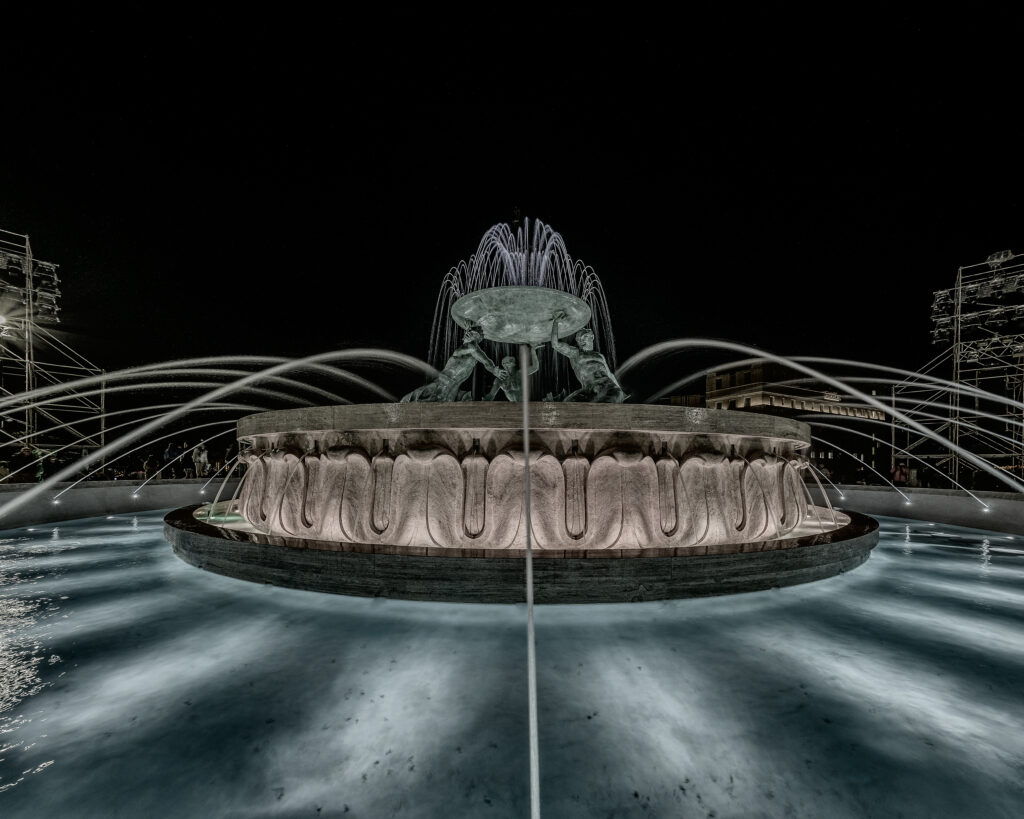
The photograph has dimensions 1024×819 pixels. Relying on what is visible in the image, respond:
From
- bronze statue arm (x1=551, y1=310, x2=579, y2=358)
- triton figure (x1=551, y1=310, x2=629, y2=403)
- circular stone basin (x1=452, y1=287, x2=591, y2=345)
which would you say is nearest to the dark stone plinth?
triton figure (x1=551, y1=310, x2=629, y2=403)

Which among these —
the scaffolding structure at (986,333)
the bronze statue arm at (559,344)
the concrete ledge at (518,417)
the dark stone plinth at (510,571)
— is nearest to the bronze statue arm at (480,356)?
the bronze statue arm at (559,344)

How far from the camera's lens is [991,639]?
3.76 m

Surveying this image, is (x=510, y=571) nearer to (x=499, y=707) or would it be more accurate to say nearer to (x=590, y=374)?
(x=499, y=707)

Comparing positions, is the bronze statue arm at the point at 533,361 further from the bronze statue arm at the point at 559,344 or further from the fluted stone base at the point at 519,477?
the fluted stone base at the point at 519,477

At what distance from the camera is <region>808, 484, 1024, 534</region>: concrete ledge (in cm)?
959

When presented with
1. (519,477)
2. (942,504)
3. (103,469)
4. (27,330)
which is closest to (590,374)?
(519,477)

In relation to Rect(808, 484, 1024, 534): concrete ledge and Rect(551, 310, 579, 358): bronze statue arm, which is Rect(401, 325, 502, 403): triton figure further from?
Rect(808, 484, 1024, 534): concrete ledge

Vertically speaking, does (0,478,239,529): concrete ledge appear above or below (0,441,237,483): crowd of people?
below

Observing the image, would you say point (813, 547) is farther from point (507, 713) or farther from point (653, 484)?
point (507, 713)

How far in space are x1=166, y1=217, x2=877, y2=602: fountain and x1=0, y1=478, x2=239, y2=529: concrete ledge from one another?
6.30 m

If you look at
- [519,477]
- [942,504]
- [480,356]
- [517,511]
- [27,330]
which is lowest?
[942,504]

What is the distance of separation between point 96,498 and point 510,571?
39.1 ft

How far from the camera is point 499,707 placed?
265cm

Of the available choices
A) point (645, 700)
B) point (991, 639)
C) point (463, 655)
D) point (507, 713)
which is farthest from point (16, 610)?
point (991, 639)
